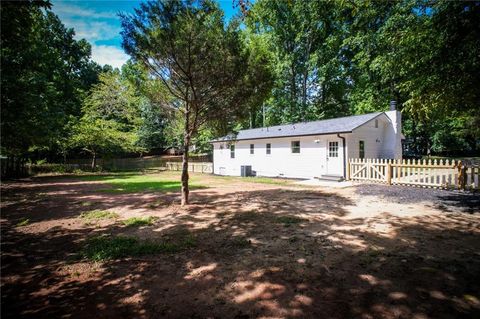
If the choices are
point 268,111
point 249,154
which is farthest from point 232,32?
point 268,111

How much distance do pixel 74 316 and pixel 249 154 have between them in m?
19.7

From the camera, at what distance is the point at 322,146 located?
55.2 ft

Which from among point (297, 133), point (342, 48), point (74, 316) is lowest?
point (74, 316)

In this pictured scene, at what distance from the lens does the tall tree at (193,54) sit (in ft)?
23.7

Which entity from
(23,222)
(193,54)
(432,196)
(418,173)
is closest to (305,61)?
(418,173)

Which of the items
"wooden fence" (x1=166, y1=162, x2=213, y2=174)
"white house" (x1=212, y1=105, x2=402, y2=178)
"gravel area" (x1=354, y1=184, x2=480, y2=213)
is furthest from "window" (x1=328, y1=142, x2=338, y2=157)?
"wooden fence" (x1=166, y1=162, x2=213, y2=174)

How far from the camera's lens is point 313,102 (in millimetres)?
33250

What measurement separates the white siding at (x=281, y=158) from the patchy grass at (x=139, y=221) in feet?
41.2

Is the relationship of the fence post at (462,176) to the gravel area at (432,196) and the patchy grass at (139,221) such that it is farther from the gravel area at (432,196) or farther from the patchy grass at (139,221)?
the patchy grass at (139,221)

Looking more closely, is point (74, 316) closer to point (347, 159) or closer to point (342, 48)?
point (347, 159)

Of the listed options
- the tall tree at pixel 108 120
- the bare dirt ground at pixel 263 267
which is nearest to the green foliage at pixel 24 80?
the tall tree at pixel 108 120

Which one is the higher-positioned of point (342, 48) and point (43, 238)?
point (342, 48)

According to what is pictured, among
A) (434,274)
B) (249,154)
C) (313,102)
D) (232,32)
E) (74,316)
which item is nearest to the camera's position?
(74,316)

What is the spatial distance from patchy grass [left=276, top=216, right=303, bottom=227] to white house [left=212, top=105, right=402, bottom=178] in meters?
8.35
